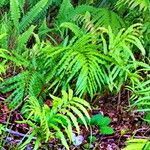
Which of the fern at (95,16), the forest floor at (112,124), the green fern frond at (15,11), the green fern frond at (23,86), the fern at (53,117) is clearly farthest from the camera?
the fern at (95,16)

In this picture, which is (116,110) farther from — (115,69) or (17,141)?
(17,141)

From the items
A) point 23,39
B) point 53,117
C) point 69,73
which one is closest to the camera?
point 53,117

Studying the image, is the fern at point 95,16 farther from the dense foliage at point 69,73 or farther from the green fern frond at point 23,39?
the green fern frond at point 23,39

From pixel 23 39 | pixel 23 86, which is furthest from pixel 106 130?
pixel 23 39

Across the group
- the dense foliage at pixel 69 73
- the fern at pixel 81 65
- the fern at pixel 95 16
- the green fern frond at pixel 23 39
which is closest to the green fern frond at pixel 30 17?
the dense foliage at pixel 69 73

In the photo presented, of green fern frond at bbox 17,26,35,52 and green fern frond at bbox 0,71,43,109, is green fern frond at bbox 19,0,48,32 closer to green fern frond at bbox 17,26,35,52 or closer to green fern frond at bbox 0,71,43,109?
green fern frond at bbox 17,26,35,52

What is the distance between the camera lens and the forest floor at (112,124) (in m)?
2.64

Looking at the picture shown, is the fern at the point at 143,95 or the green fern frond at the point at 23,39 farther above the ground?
the green fern frond at the point at 23,39

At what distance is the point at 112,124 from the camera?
2.84 meters

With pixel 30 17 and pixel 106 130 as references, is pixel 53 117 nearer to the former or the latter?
pixel 106 130

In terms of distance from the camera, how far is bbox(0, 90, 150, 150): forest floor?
2.64 m

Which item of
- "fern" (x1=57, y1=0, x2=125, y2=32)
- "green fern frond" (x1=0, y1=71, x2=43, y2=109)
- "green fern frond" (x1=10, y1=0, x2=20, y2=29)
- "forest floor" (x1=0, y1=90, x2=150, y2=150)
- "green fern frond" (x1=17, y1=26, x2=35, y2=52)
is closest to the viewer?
"forest floor" (x1=0, y1=90, x2=150, y2=150)

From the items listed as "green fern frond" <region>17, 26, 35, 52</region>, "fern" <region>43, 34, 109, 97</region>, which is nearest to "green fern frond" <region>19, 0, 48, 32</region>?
"green fern frond" <region>17, 26, 35, 52</region>

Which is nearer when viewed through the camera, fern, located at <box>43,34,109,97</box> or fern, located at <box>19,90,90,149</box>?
fern, located at <box>19,90,90,149</box>
